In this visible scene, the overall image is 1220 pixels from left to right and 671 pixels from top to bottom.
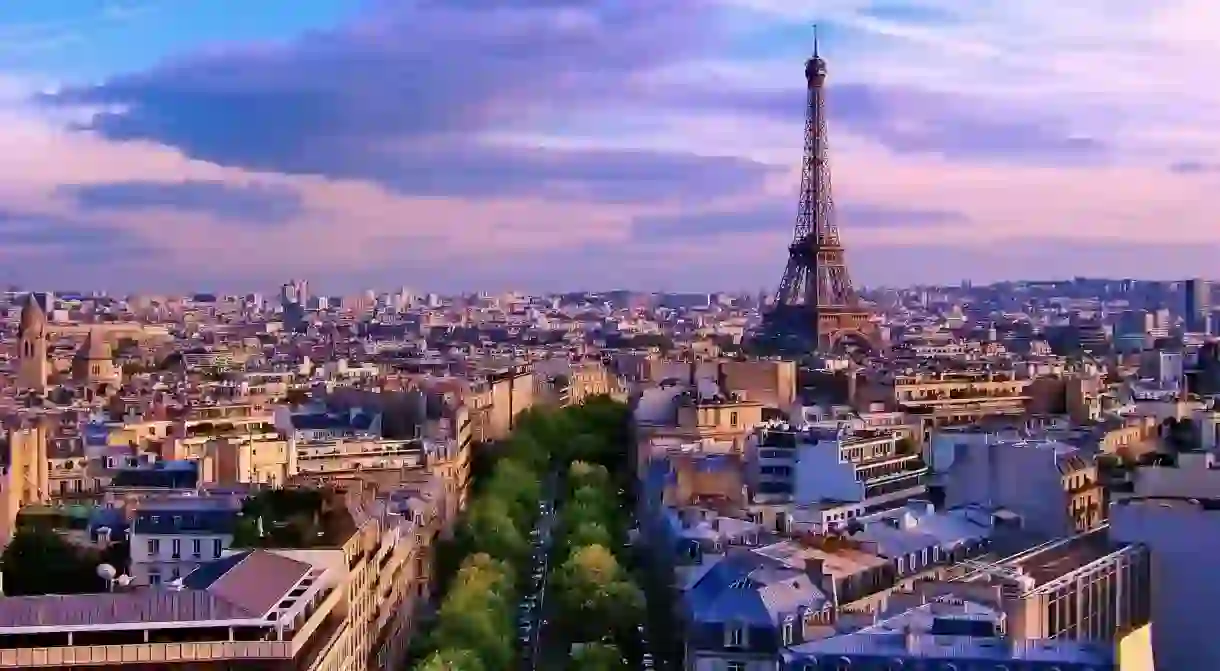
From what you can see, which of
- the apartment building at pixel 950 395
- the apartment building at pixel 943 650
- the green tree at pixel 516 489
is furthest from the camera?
the apartment building at pixel 950 395

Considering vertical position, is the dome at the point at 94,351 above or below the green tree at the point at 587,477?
above

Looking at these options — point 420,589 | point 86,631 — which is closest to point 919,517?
point 420,589

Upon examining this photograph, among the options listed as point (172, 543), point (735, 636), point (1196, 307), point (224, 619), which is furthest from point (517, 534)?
point (1196, 307)

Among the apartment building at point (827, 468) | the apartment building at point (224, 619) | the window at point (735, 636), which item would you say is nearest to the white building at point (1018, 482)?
the apartment building at point (827, 468)

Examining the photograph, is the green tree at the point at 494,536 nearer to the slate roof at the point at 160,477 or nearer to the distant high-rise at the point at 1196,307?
the slate roof at the point at 160,477

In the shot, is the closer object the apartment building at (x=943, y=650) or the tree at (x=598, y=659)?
the apartment building at (x=943, y=650)

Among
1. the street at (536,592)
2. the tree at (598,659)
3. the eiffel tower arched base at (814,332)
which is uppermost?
the eiffel tower arched base at (814,332)

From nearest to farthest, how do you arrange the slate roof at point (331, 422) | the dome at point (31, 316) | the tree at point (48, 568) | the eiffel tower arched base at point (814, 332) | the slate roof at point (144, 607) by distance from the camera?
1. the slate roof at point (144, 607)
2. the tree at point (48, 568)
3. the slate roof at point (331, 422)
4. the dome at point (31, 316)
5. the eiffel tower arched base at point (814, 332)
